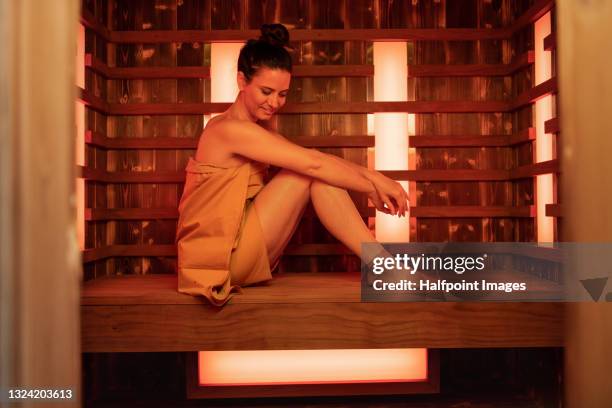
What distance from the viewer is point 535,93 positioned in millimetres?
2562

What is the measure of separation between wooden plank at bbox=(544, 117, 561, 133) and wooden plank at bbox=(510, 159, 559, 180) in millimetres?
119

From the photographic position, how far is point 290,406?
246 cm

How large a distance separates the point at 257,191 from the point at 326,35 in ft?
2.99

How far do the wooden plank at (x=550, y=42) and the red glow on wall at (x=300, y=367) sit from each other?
4.42ft

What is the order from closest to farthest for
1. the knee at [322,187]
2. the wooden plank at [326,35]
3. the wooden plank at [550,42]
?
1. the knee at [322,187]
2. the wooden plank at [550,42]
3. the wooden plank at [326,35]

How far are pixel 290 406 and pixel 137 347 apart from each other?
0.74 m

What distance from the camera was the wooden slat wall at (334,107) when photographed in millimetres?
2832

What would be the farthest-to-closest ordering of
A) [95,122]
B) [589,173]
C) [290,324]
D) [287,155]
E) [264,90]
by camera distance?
[95,122], [264,90], [287,155], [290,324], [589,173]

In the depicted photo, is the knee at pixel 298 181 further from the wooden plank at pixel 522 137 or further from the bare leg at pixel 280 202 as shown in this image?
the wooden plank at pixel 522 137

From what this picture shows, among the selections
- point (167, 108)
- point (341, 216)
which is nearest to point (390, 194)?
point (341, 216)

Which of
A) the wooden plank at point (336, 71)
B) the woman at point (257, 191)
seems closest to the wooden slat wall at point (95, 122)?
the wooden plank at point (336, 71)

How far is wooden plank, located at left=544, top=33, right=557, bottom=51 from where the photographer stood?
2.39m

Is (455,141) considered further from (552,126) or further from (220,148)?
(220,148)

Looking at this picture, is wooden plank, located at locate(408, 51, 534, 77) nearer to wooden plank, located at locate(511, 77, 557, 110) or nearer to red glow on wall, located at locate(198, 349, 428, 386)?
wooden plank, located at locate(511, 77, 557, 110)
